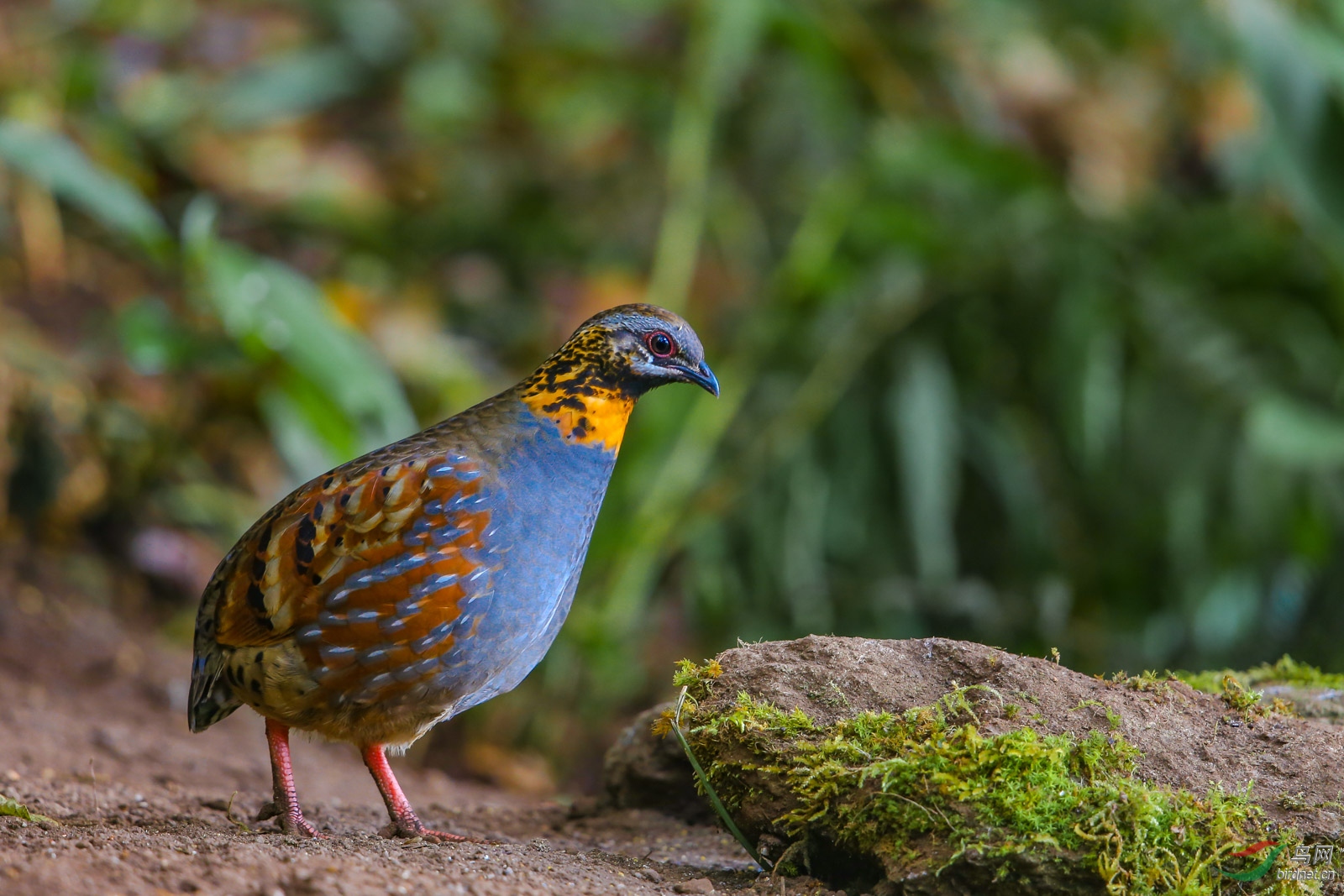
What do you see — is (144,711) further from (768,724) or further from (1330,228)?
(1330,228)

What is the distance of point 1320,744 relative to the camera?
285 centimetres

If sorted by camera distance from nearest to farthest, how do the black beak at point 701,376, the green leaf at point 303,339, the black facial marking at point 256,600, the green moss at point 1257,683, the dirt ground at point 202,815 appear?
the dirt ground at point 202,815 < the green moss at point 1257,683 < the black facial marking at point 256,600 < the black beak at point 701,376 < the green leaf at point 303,339

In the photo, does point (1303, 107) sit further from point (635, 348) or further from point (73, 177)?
point (73, 177)

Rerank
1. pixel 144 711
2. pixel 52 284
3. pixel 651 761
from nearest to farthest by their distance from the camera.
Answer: pixel 651 761
pixel 144 711
pixel 52 284

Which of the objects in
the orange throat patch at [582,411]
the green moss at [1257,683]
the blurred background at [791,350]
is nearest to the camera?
the green moss at [1257,683]

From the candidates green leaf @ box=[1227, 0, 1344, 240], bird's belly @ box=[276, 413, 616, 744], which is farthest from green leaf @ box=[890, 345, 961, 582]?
bird's belly @ box=[276, 413, 616, 744]

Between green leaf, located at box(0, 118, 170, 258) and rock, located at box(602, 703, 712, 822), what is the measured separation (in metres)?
3.43

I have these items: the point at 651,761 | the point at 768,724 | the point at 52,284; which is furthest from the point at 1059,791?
the point at 52,284

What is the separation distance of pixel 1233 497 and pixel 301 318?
4534 mm

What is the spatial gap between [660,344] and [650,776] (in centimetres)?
132

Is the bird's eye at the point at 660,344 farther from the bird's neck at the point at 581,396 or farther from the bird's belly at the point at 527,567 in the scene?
the bird's belly at the point at 527,567

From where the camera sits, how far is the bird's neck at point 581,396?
3533 mm

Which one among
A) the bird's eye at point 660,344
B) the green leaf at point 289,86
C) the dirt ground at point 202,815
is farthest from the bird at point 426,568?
the green leaf at point 289,86

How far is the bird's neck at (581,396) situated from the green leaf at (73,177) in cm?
309
